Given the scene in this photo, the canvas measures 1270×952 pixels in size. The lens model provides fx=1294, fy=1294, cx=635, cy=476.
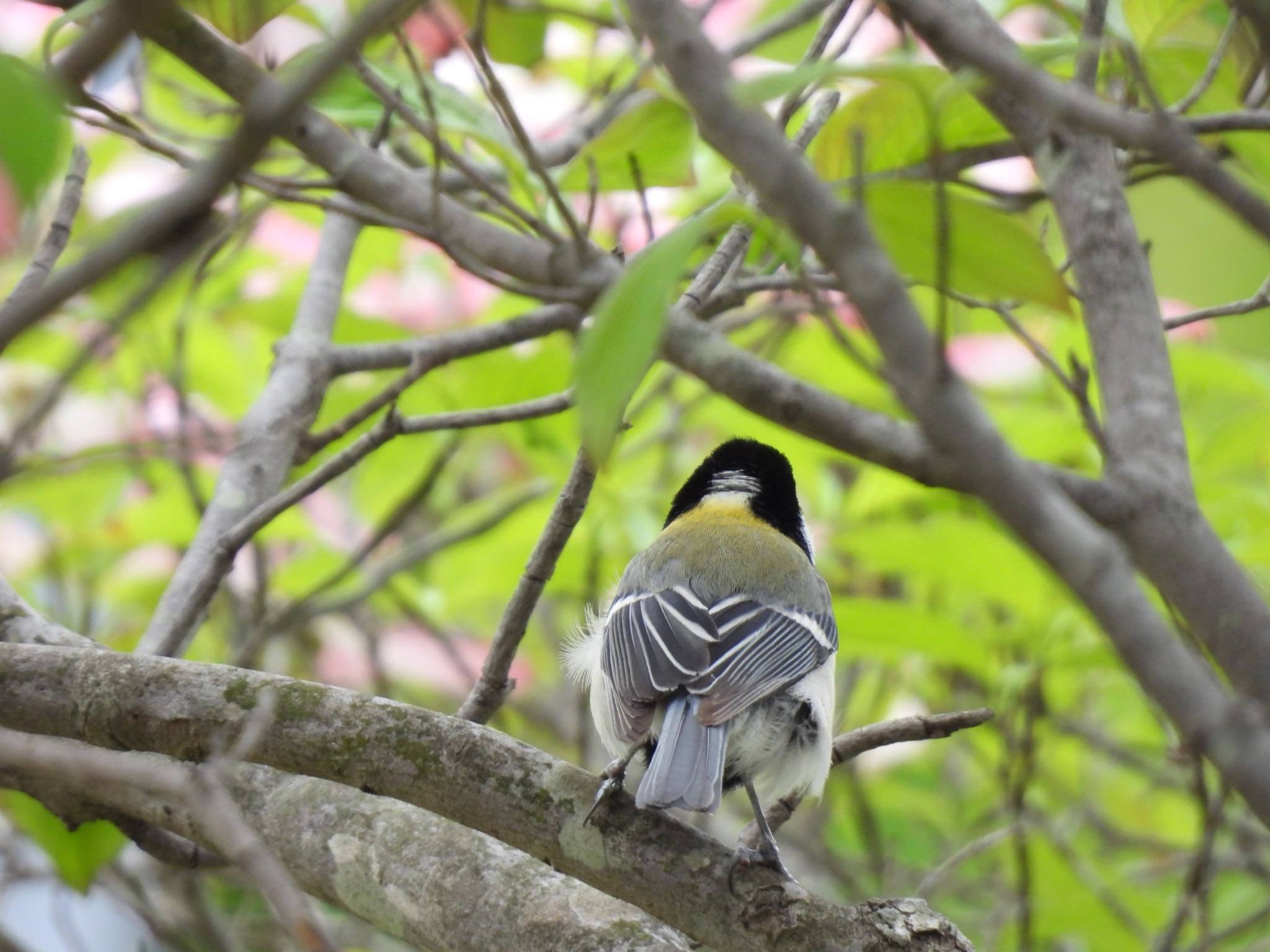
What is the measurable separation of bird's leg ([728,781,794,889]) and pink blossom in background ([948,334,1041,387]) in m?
1.52

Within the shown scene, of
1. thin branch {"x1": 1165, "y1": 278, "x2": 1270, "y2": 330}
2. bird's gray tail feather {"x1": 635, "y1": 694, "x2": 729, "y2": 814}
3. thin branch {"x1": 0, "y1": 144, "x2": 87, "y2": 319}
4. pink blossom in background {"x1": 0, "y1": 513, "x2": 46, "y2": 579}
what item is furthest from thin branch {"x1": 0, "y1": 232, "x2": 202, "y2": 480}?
pink blossom in background {"x1": 0, "y1": 513, "x2": 46, "y2": 579}

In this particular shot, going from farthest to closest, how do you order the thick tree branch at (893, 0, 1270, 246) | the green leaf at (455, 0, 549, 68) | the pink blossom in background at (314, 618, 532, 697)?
the pink blossom in background at (314, 618, 532, 697), the green leaf at (455, 0, 549, 68), the thick tree branch at (893, 0, 1270, 246)

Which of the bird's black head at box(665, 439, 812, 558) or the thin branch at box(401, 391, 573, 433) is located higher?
the bird's black head at box(665, 439, 812, 558)

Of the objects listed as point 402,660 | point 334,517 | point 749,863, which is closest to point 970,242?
point 749,863

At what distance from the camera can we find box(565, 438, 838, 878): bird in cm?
194

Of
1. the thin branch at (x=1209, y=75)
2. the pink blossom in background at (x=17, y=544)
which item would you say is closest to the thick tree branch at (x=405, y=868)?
the thin branch at (x=1209, y=75)

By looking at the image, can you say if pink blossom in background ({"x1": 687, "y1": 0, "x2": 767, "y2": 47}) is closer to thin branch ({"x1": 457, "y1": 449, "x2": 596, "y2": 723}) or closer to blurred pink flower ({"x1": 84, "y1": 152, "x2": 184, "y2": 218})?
blurred pink flower ({"x1": 84, "y1": 152, "x2": 184, "y2": 218})

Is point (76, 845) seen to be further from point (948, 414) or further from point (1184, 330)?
point (1184, 330)

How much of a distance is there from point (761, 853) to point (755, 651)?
0.68 m

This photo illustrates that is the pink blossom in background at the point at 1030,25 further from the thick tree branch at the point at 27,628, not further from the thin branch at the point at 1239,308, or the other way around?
the thick tree branch at the point at 27,628

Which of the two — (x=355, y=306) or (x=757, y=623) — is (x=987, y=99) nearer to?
(x=757, y=623)

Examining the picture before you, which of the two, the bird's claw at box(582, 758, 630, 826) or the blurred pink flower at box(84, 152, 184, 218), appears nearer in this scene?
the bird's claw at box(582, 758, 630, 826)

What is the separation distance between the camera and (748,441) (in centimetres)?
284

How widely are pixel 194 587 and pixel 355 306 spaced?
1548 millimetres
